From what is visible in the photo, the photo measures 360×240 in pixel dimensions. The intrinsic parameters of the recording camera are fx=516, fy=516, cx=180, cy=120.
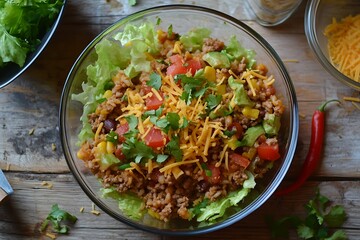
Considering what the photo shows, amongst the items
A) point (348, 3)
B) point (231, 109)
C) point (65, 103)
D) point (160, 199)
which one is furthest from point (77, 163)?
point (348, 3)

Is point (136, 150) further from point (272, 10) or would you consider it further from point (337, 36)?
point (337, 36)

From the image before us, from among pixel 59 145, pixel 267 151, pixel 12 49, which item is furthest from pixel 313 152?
pixel 12 49

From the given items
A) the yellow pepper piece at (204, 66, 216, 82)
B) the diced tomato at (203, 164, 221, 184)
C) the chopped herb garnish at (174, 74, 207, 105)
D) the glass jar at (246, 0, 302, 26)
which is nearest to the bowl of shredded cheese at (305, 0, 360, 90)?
the glass jar at (246, 0, 302, 26)

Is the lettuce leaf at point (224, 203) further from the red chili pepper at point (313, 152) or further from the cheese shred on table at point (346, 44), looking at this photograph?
the cheese shred on table at point (346, 44)

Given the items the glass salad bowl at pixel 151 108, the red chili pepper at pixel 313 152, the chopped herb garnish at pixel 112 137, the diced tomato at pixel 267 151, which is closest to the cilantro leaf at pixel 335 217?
the red chili pepper at pixel 313 152

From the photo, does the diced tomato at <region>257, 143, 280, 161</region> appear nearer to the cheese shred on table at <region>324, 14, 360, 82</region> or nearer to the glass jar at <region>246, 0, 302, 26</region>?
the cheese shred on table at <region>324, 14, 360, 82</region>

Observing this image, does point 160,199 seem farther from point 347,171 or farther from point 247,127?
point 347,171
